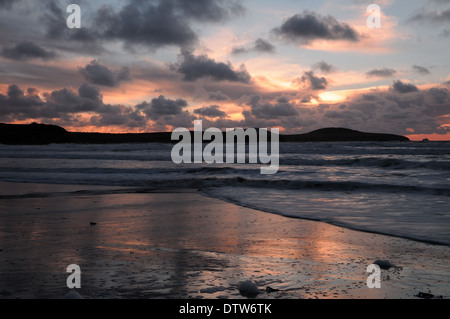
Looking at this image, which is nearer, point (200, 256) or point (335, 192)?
point (200, 256)

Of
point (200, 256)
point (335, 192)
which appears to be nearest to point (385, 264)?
point (200, 256)

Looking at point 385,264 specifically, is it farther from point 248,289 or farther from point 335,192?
point 335,192

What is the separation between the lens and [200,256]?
498 cm

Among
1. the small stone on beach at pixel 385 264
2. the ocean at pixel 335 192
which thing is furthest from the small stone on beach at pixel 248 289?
the ocean at pixel 335 192

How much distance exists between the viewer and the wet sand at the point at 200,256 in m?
3.79

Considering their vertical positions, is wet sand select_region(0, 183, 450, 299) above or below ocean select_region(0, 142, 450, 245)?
below

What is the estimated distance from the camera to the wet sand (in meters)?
3.79

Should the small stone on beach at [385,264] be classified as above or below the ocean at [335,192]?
below

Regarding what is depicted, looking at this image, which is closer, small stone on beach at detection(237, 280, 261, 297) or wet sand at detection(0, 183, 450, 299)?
small stone on beach at detection(237, 280, 261, 297)

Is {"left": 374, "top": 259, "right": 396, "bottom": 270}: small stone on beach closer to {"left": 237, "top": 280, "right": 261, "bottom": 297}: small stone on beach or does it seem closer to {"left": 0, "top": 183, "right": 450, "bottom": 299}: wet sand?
{"left": 0, "top": 183, "right": 450, "bottom": 299}: wet sand

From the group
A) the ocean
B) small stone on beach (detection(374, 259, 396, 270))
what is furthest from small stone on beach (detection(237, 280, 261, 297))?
the ocean

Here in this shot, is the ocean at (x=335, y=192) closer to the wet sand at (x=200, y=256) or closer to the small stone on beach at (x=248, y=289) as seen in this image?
the wet sand at (x=200, y=256)
